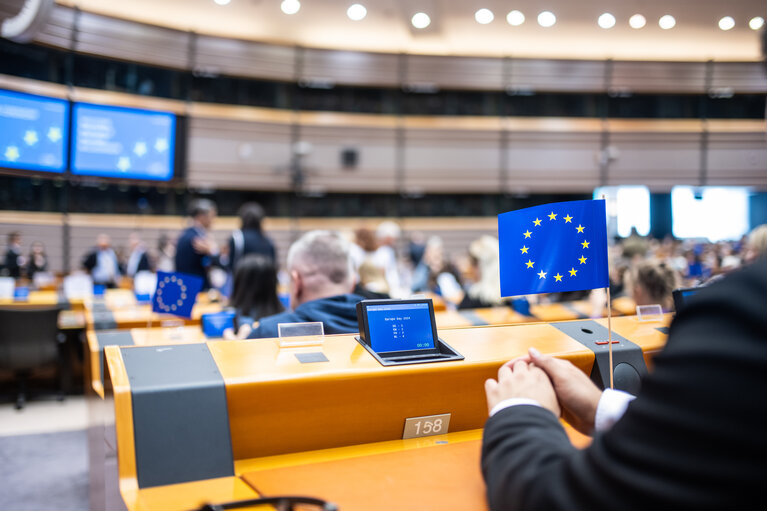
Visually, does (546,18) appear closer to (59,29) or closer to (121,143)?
(121,143)

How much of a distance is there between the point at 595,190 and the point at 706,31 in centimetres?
377

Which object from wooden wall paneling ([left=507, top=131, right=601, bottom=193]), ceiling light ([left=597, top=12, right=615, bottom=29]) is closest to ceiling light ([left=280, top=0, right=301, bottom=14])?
ceiling light ([left=597, top=12, right=615, bottom=29])

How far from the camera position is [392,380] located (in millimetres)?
1218

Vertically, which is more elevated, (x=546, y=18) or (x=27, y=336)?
(x=546, y=18)

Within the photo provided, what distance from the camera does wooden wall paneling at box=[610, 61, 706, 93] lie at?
12.6 metres

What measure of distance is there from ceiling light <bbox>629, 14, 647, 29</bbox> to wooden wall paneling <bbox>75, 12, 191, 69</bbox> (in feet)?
27.0

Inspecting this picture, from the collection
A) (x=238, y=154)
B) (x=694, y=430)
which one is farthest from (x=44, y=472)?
(x=238, y=154)

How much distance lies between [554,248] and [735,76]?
14267 mm

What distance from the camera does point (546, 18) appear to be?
9.88 metres

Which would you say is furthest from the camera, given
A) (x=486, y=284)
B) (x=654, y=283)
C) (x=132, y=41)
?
(x=132, y=41)

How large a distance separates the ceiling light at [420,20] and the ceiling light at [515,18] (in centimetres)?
141

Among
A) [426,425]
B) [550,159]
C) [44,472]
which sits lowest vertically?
[44,472]

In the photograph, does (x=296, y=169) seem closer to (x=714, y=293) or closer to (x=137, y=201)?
(x=137, y=201)

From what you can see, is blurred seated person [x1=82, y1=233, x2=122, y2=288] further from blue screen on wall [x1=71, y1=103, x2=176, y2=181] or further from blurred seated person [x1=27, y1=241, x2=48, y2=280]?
blue screen on wall [x1=71, y1=103, x2=176, y2=181]
